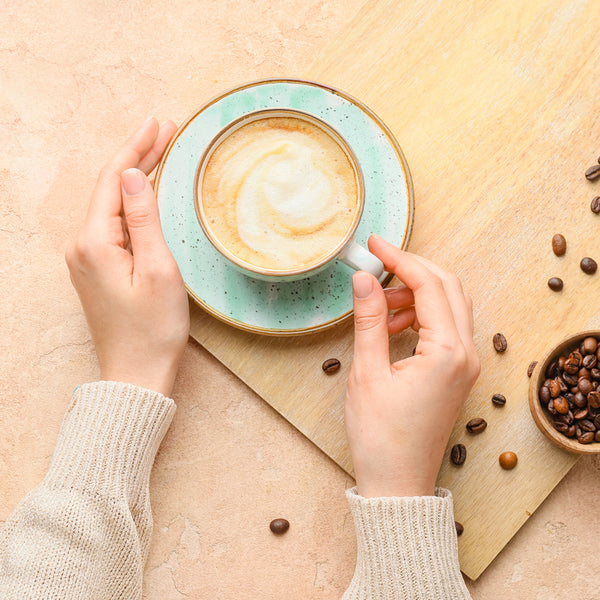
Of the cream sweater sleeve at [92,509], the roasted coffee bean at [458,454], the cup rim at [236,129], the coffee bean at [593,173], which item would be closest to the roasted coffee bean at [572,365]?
the roasted coffee bean at [458,454]

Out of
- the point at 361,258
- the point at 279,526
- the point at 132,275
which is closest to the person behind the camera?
the point at 361,258

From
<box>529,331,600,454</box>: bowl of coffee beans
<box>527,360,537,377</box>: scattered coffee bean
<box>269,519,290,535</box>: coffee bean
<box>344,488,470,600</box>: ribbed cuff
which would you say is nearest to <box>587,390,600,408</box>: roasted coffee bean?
<box>529,331,600,454</box>: bowl of coffee beans

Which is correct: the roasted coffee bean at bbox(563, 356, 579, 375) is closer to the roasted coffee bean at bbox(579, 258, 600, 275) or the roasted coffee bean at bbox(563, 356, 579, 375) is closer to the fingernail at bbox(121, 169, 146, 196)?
the roasted coffee bean at bbox(579, 258, 600, 275)

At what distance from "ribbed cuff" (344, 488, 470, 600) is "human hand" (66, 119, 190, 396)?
0.43m

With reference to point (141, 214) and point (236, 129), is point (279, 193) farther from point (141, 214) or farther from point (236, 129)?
point (141, 214)

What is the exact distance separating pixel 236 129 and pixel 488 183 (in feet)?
1.55

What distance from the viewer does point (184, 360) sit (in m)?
1.27

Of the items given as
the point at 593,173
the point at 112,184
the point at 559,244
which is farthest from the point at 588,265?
the point at 112,184

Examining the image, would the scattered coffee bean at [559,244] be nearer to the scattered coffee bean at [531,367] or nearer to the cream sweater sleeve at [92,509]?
the scattered coffee bean at [531,367]

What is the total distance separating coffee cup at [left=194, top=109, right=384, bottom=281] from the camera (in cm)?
106

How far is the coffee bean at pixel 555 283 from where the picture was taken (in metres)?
1.20

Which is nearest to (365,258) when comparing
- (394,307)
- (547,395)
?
(394,307)

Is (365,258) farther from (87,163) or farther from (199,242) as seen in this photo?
(87,163)

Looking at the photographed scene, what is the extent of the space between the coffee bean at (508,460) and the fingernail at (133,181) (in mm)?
781
